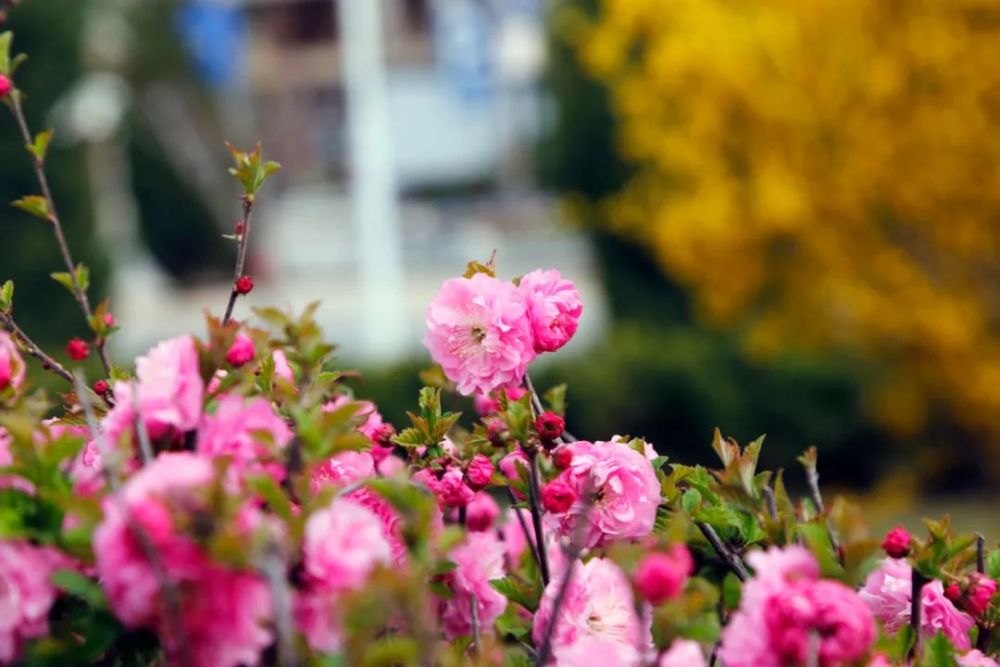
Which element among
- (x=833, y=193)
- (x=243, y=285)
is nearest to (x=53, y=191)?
(x=833, y=193)

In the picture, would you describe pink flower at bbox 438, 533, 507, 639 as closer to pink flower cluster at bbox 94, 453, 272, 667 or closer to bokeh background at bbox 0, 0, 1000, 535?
pink flower cluster at bbox 94, 453, 272, 667

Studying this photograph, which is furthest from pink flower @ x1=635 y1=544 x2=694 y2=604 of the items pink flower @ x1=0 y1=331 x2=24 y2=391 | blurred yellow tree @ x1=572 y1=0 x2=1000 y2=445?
blurred yellow tree @ x1=572 y1=0 x2=1000 y2=445

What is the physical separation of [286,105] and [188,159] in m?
2.05

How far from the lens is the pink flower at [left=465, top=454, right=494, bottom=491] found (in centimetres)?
138

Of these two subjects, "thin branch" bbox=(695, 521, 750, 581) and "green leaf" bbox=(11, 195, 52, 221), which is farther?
"green leaf" bbox=(11, 195, 52, 221)

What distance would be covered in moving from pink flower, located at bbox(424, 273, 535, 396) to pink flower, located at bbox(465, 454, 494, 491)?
Result: 4.5 inches

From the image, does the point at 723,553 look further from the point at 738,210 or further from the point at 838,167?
the point at 738,210

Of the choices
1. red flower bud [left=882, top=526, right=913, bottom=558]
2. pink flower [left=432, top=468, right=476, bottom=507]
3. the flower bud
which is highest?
the flower bud

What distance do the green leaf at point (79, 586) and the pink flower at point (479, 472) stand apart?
483mm

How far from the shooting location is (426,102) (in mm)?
26812

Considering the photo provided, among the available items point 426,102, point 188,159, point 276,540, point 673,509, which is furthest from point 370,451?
point 426,102

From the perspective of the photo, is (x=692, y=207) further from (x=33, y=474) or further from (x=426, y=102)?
(x=426, y=102)

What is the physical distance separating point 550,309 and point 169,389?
0.54 metres

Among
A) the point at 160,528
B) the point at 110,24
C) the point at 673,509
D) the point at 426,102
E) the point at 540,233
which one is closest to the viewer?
the point at 160,528
